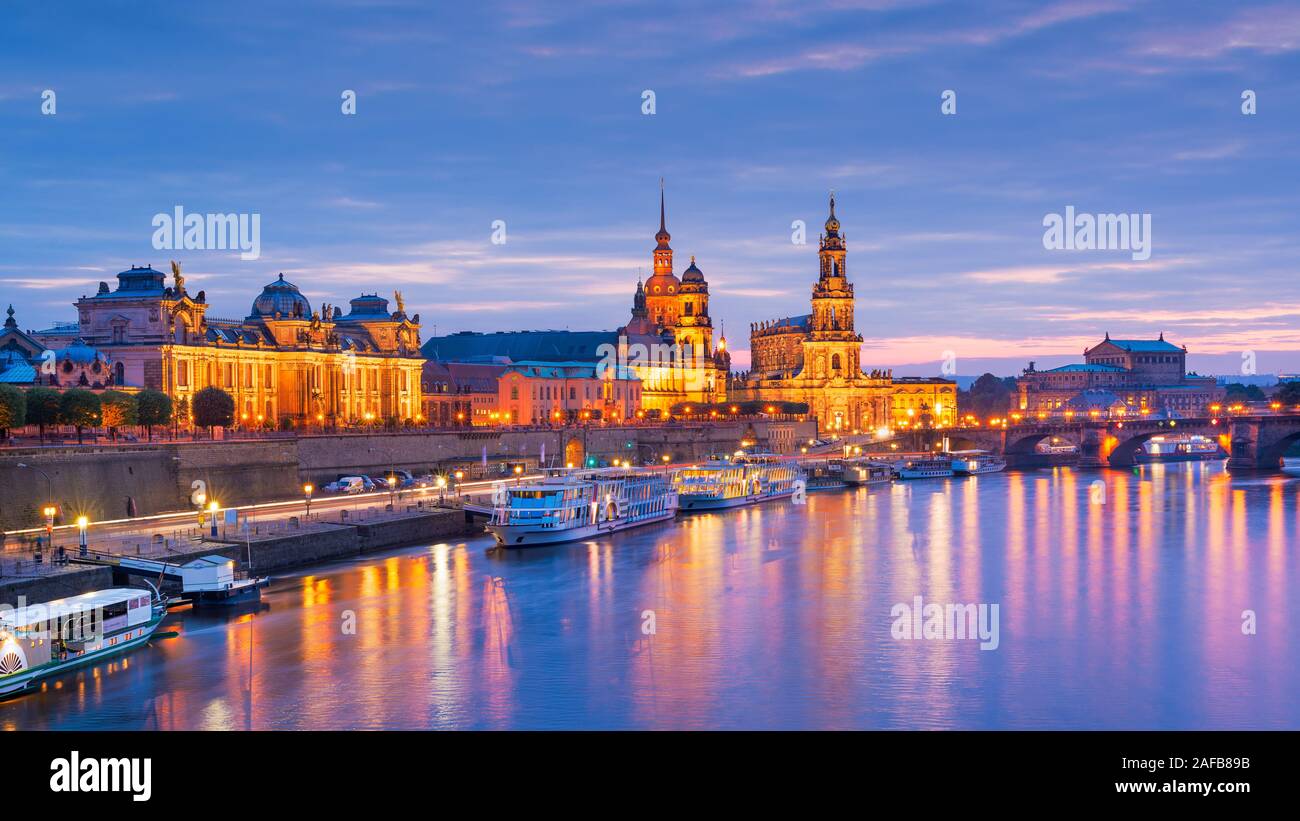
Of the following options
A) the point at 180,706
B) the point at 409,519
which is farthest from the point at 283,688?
the point at 409,519

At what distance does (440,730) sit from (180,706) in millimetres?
5093

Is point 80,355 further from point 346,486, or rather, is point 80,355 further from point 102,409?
point 346,486

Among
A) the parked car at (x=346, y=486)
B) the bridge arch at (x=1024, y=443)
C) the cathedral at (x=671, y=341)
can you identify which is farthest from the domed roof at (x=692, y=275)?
the parked car at (x=346, y=486)

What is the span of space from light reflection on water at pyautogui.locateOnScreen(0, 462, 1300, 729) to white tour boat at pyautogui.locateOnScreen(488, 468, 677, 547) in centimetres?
110

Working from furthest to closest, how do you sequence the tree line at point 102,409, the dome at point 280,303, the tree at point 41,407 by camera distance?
the dome at point 280,303, the tree at point 41,407, the tree line at point 102,409

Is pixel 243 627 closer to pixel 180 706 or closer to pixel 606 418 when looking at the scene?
pixel 180 706

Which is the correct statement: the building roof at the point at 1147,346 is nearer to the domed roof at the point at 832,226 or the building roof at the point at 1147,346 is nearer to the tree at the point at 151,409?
the domed roof at the point at 832,226

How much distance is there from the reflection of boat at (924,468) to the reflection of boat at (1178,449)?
26.3 m

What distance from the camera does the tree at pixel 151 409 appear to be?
5106cm

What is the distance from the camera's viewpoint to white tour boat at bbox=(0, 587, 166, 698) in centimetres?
2475

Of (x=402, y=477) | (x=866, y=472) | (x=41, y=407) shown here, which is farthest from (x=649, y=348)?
(x=41, y=407)

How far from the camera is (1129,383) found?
173 metres

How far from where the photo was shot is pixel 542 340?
11688cm

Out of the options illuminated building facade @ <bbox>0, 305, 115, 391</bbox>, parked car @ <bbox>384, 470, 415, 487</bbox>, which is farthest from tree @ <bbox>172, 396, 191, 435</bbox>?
parked car @ <bbox>384, 470, 415, 487</bbox>
